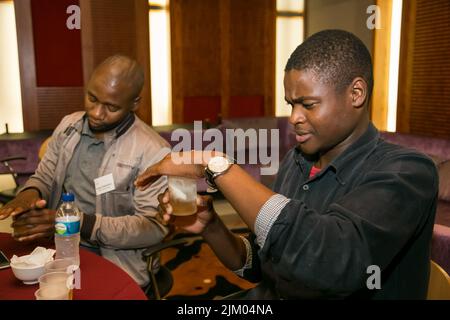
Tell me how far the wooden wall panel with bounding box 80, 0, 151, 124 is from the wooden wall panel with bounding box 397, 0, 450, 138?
339cm

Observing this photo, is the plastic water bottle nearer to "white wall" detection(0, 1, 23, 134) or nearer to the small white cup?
the small white cup

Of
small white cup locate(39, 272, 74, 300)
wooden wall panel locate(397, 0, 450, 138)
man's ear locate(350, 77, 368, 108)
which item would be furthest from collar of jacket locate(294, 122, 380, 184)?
wooden wall panel locate(397, 0, 450, 138)

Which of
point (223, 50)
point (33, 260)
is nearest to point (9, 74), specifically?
point (223, 50)

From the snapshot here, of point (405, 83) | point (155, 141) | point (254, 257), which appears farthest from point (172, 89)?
point (254, 257)

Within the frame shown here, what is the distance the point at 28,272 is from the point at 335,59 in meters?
1.02

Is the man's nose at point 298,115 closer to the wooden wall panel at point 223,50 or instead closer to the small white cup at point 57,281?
the small white cup at point 57,281

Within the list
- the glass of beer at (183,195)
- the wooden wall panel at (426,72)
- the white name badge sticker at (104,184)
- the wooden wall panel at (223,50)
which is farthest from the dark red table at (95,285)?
the wooden wall panel at (223,50)

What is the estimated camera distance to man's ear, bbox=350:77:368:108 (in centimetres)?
112

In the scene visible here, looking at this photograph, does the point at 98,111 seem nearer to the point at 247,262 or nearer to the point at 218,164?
the point at 247,262

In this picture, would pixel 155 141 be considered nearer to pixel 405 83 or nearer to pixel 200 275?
pixel 200 275

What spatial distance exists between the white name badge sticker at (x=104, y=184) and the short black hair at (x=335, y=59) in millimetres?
1119

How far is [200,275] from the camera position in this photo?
10.6 feet

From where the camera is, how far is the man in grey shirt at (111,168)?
1819mm

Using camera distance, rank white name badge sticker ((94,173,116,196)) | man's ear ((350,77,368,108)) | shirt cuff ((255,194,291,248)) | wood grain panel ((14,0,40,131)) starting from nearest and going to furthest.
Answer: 1. shirt cuff ((255,194,291,248))
2. man's ear ((350,77,368,108))
3. white name badge sticker ((94,173,116,196))
4. wood grain panel ((14,0,40,131))
